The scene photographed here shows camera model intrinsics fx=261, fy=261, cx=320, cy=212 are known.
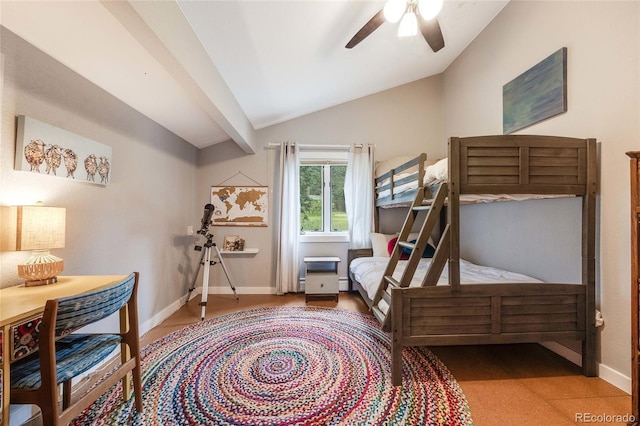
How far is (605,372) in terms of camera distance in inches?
69.5

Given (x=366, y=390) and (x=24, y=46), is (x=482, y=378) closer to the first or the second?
(x=366, y=390)

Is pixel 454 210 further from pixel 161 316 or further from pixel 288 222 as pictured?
pixel 161 316

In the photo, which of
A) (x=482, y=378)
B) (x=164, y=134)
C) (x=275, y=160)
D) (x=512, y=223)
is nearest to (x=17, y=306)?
(x=164, y=134)

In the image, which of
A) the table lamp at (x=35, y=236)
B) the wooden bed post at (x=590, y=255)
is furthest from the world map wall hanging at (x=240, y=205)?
the wooden bed post at (x=590, y=255)

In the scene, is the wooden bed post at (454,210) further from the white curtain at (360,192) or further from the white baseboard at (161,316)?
the white baseboard at (161,316)

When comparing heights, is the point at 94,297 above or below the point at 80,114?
below

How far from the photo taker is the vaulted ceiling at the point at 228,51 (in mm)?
1372

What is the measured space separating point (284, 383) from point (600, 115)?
285 centimetres

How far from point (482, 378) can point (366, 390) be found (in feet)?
2.74

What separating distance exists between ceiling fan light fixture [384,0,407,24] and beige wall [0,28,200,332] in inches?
81.9

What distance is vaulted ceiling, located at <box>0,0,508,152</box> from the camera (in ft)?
4.50

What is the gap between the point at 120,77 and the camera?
1.89 meters

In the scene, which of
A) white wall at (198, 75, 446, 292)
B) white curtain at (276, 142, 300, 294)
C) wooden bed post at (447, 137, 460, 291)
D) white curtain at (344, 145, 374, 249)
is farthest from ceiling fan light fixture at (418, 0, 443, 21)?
white curtain at (276, 142, 300, 294)

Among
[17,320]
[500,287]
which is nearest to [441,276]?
[500,287]
